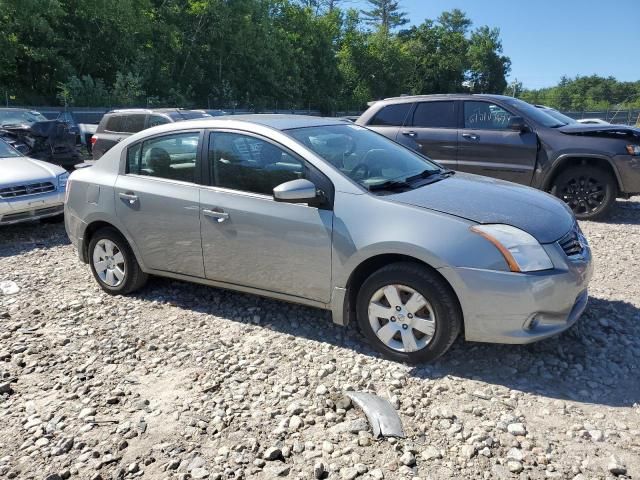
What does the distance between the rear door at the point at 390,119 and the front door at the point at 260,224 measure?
500cm

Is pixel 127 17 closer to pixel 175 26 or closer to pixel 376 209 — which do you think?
pixel 175 26

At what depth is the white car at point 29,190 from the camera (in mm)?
7188

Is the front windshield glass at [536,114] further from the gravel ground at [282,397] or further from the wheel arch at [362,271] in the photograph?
the wheel arch at [362,271]

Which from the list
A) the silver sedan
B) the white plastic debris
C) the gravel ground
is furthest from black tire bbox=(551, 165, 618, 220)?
the white plastic debris

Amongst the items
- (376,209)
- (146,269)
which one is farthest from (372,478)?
(146,269)

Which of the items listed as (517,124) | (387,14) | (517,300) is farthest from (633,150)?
(387,14)

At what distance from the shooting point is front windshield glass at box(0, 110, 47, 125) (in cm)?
1154

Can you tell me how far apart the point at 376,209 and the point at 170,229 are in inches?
72.2

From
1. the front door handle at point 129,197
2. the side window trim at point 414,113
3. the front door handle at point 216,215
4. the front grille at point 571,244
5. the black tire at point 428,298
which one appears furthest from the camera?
the side window trim at point 414,113

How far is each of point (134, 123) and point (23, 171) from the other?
4.02 metres

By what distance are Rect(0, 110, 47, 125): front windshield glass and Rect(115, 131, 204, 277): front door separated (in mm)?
8408

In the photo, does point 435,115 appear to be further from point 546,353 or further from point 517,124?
point 546,353

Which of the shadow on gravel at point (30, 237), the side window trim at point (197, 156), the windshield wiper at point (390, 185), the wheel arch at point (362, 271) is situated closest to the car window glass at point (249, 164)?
the side window trim at point (197, 156)

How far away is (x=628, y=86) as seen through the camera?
2899 inches
